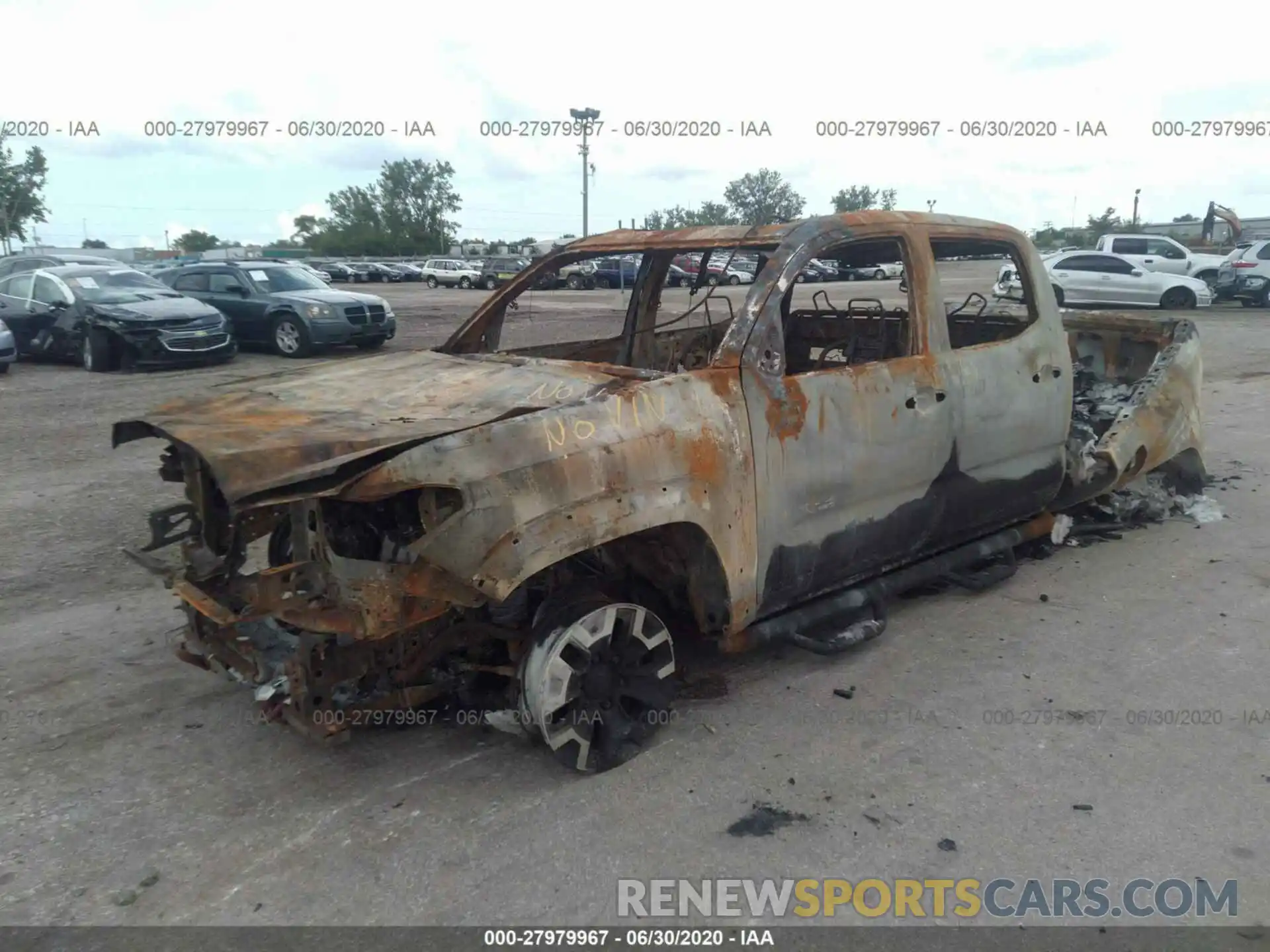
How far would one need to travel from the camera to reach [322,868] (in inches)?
108

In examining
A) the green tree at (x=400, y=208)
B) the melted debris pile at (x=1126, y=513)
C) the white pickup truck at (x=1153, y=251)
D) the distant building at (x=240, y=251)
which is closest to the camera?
the melted debris pile at (x=1126, y=513)

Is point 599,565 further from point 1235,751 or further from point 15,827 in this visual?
point 1235,751

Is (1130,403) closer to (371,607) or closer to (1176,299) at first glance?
(371,607)

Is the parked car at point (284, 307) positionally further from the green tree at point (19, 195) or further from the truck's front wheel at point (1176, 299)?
the green tree at point (19, 195)

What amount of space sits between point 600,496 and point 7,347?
1325cm

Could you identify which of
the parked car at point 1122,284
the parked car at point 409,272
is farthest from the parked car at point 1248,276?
the parked car at point 409,272

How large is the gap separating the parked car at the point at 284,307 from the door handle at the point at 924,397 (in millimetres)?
12453

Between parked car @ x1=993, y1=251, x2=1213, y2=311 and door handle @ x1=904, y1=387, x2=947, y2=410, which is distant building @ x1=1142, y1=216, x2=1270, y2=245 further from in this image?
door handle @ x1=904, y1=387, x2=947, y2=410

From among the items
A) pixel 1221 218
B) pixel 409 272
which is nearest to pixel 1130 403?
pixel 1221 218

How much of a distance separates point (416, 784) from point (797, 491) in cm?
173

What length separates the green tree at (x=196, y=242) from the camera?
8306cm

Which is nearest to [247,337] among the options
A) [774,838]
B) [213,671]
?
[213,671]

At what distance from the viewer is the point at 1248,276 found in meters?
21.7

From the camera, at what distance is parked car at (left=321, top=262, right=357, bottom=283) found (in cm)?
4803
